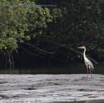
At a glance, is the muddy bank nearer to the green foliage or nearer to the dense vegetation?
the green foliage

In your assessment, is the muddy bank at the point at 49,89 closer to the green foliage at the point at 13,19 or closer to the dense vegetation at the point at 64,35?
the green foliage at the point at 13,19

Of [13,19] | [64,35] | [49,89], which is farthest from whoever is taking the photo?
[64,35]

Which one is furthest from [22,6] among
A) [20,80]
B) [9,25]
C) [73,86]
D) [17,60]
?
[17,60]

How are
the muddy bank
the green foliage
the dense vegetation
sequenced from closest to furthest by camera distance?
1. the muddy bank
2. the green foliage
3. the dense vegetation

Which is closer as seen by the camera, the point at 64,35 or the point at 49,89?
the point at 49,89

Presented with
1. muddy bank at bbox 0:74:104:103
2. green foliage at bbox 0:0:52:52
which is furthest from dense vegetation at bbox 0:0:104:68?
muddy bank at bbox 0:74:104:103

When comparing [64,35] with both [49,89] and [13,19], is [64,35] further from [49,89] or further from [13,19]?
[49,89]

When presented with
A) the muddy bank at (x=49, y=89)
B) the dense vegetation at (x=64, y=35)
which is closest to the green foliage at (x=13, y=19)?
the dense vegetation at (x=64, y=35)

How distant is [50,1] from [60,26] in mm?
1943

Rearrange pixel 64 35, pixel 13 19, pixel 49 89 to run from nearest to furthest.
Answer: pixel 49 89
pixel 13 19
pixel 64 35

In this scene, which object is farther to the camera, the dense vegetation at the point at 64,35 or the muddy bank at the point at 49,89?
the dense vegetation at the point at 64,35

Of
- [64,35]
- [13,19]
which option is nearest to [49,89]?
[13,19]

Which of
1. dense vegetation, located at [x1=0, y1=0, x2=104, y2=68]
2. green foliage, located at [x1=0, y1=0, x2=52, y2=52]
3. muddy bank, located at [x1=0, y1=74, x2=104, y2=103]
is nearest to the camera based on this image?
muddy bank, located at [x1=0, y1=74, x2=104, y2=103]

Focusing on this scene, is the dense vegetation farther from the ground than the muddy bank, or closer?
farther from the ground
